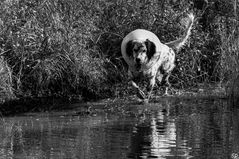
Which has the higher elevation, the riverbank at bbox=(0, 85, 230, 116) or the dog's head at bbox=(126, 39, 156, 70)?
the dog's head at bbox=(126, 39, 156, 70)

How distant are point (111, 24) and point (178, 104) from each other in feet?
8.40

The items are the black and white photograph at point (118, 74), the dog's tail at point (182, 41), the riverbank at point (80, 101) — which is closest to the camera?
the black and white photograph at point (118, 74)

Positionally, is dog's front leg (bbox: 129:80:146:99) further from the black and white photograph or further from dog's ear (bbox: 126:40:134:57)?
dog's ear (bbox: 126:40:134:57)

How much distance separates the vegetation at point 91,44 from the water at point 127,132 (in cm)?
70

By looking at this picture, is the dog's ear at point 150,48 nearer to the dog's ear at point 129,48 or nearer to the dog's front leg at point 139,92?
the dog's ear at point 129,48

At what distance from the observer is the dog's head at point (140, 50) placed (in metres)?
12.4

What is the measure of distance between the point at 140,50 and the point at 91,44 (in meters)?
1.43

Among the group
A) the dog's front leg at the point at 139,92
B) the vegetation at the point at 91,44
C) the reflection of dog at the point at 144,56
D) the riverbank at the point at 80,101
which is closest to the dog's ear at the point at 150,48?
the reflection of dog at the point at 144,56

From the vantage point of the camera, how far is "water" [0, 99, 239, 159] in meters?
7.96
